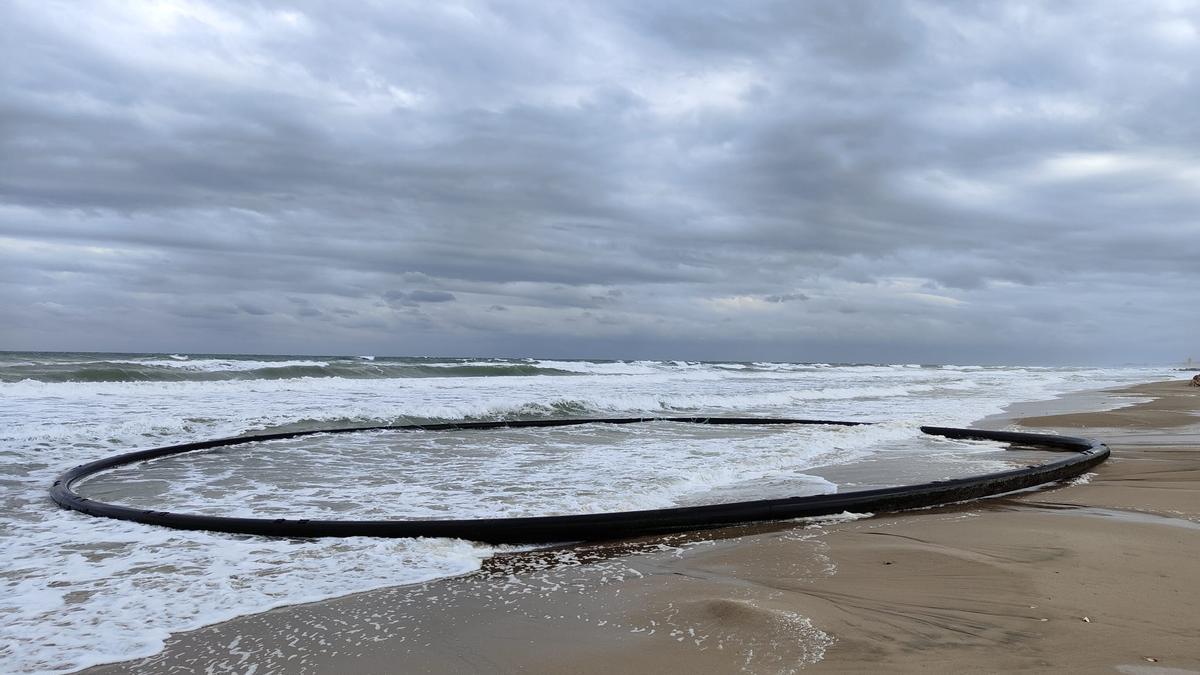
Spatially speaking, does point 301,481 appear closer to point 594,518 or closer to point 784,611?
point 594,518

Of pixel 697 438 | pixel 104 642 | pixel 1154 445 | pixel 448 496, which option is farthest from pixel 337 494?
pixel 1154 445

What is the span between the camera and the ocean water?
3.53m

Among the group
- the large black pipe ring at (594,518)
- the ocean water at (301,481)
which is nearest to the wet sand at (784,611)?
the large black pipe ring at (594,518)

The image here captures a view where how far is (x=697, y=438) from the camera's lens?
10977 mm

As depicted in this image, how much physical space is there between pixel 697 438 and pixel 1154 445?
6.14 metres

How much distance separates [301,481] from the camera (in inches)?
282

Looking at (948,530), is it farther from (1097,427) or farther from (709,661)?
(1097,427)

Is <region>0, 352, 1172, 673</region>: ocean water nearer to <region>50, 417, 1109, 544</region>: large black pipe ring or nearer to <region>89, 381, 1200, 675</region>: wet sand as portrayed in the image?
<region>50, 417, 1109, 544</region>: large black pipe ring

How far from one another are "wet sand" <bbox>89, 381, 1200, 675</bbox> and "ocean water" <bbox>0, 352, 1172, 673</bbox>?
1.40 ft

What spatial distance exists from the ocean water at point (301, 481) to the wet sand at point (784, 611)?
426mm

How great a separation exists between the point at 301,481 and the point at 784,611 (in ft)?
17.7

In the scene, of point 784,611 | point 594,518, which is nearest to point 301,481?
point 594,518

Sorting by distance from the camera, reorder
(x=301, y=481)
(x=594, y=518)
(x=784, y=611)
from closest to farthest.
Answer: (x=784, y=611)
(x=594, y=518)
(x=301, y=481)

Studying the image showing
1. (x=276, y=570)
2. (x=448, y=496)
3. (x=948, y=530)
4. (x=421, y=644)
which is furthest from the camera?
(x=448, y=496)
